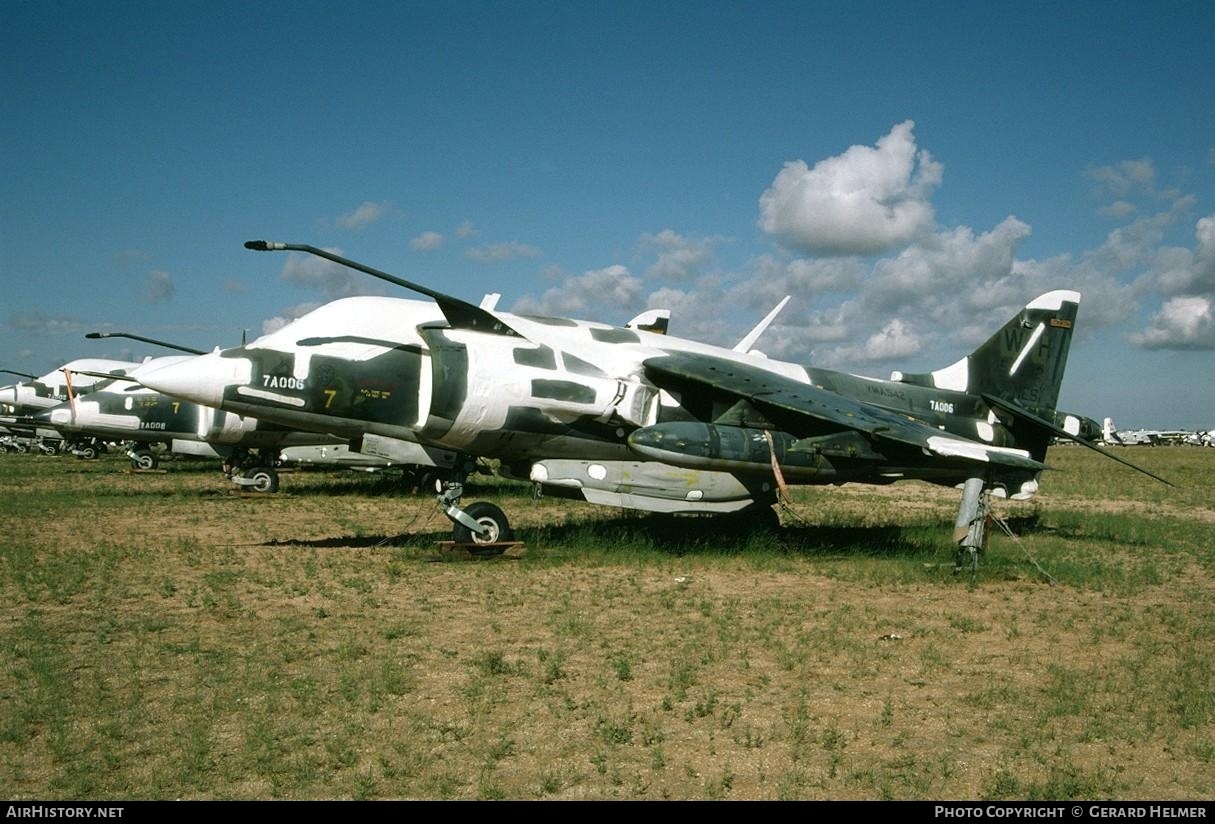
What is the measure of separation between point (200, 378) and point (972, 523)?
10.2 meters

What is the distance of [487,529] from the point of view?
13.0 m

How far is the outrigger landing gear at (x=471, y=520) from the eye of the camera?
505 inches

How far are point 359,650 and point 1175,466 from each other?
5294 centimetres

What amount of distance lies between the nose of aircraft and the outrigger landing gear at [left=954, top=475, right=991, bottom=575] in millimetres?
9515

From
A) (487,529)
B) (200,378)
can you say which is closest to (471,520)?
(487,529)

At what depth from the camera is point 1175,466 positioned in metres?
49.2

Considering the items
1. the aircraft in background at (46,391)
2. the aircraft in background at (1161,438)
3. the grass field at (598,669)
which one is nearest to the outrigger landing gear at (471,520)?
the grass field at (598,669)

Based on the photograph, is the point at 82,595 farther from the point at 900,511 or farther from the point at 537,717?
the point at 900,511

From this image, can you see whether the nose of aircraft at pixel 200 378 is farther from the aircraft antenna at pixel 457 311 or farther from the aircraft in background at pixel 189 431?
the aircraft in background at pixel 189 431

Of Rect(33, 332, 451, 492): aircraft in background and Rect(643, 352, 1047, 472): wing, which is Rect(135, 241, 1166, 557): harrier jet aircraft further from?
Rect(33, 332, 451, 492): aircraft in background

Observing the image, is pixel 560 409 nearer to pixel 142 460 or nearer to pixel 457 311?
pixel 457 311

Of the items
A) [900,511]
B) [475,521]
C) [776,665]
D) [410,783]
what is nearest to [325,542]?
[475,521]

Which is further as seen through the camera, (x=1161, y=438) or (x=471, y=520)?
(x=1161, y=438)

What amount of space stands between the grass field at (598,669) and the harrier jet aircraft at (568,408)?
121 centimetres
